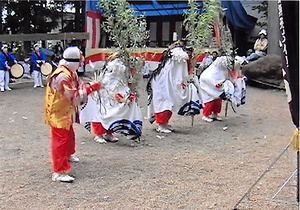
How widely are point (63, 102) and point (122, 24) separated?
6.29 feet

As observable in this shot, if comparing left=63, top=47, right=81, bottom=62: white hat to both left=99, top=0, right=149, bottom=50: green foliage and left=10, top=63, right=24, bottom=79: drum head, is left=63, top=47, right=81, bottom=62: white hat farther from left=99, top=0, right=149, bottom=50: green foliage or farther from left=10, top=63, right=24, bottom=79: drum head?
left=10, top=63, right=24, bottom=79: drum head

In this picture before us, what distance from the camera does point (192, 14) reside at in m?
8.16

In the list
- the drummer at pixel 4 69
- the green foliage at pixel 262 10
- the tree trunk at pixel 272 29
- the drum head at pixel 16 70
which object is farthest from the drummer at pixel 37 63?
the green foliage at pixel 262 10

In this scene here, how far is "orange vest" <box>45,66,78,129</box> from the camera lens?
207 inches

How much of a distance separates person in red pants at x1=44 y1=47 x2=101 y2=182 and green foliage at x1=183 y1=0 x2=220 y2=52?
3.12m

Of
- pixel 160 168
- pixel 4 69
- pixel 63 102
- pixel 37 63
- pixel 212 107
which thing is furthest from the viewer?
pixel 37 63

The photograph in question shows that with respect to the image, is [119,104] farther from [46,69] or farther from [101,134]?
[46,69]

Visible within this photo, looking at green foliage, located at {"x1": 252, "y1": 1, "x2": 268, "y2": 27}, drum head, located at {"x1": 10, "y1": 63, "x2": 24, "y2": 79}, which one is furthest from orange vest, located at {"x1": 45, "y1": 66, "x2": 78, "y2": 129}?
green foliage, located at {"x1": 252, "y1": 1, "x2": 268, "y2": 27}

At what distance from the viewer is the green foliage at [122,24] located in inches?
268

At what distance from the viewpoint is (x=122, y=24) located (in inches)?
269

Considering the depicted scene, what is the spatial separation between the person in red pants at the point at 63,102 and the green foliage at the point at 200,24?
3.12m

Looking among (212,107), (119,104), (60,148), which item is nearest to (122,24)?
(119,104)

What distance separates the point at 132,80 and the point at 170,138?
1222mm

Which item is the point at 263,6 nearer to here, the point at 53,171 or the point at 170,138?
the point at 170,138
